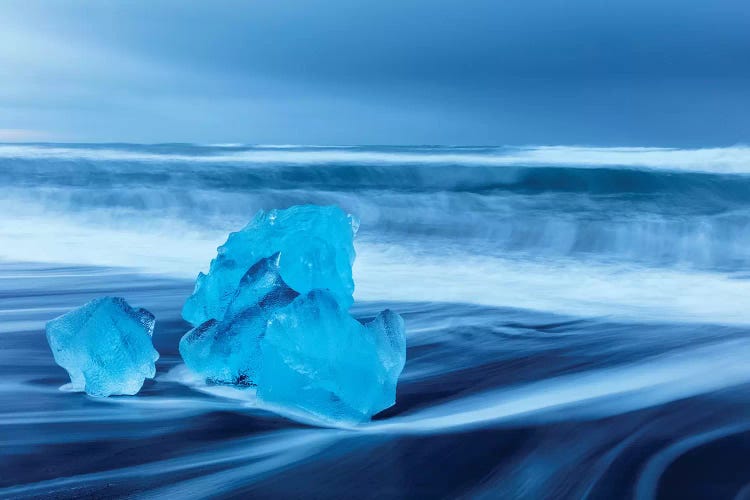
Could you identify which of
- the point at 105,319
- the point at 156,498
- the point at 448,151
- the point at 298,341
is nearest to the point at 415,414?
the point at 298,341

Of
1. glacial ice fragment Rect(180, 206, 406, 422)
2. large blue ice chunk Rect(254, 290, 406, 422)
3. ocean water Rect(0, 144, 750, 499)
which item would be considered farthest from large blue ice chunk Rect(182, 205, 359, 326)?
large blue ice chunk Rect(254, 290, 406, 422)

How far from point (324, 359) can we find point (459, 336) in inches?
48.3

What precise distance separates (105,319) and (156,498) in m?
0.72

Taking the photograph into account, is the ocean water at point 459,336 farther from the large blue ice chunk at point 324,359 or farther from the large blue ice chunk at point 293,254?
the large blue ice chunk at point 293,254

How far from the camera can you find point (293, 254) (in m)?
2.46

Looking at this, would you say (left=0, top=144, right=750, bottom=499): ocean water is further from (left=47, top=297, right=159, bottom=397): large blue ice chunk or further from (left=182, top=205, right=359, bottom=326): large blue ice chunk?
(left=182, top=205, right=359, bottom=326): large blue ice chunk

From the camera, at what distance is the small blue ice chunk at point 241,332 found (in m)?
2.26

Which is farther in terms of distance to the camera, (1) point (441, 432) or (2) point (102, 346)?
(2) point (102, 346)

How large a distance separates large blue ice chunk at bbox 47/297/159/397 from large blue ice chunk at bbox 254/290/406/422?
0.43 meters

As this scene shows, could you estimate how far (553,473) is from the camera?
1.81 metres

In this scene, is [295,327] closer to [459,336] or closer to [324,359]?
[324,359]

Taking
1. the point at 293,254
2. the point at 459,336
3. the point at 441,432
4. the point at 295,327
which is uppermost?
the point at 293,254

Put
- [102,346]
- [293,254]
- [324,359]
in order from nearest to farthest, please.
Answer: [324,359], [102,346], [293,254]

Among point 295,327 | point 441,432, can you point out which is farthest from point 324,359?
point 441,432
